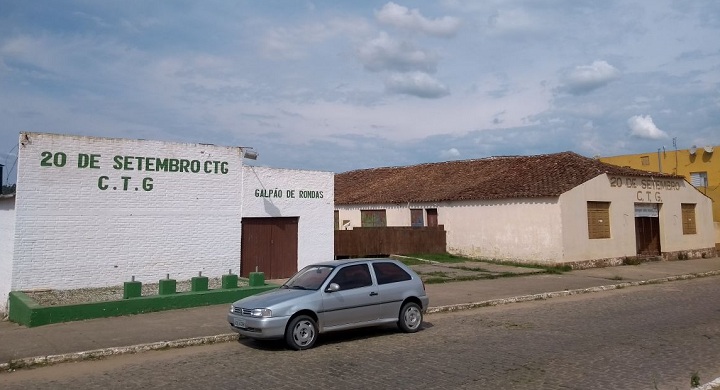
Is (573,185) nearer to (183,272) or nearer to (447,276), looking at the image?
(447,276)

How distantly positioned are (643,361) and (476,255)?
1848 cm

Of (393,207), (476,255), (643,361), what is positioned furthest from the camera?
(393,207)

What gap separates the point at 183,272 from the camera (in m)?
16.1

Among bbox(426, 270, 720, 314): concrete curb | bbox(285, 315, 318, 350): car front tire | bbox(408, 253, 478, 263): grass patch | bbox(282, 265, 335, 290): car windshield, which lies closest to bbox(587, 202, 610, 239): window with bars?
bbox(426, 270, 720, 314): concrete curb

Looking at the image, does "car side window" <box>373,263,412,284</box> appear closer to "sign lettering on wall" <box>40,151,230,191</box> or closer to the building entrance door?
"sign lettering on wall" <box>40,151,230,191</box>

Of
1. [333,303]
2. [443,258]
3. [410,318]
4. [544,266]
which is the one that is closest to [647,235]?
[544,266]

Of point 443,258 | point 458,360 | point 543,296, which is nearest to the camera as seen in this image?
point 458,360

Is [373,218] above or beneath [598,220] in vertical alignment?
above

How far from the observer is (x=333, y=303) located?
957cm

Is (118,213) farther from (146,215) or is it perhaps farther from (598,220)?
(598,220)

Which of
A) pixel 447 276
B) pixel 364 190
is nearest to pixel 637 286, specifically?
pixel 447 276

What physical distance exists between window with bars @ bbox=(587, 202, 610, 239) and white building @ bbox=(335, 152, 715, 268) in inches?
1.7

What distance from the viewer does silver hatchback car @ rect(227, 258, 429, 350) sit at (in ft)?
29.7

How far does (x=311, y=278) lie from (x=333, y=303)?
0.79 meters
